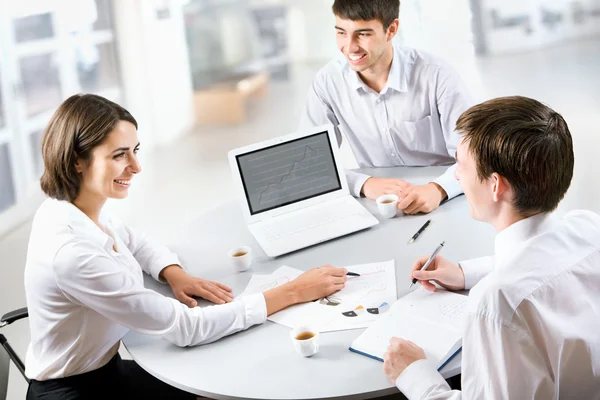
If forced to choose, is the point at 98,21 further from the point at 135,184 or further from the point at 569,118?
the point at 569,118

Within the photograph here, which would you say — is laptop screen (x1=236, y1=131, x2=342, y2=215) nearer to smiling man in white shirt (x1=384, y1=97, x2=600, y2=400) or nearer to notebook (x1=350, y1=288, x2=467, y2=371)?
notebook (x1=350, y1=288, x2=467, y2=371)

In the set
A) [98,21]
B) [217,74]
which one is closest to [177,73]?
[217,74]

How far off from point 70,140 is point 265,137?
3.08 metres

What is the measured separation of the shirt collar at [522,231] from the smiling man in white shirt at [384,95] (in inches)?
42.1

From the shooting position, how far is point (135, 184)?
4.50 metres

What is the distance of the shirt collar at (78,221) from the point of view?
158 centimetres

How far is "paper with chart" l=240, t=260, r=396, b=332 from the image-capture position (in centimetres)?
154

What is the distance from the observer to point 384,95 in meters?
2.59

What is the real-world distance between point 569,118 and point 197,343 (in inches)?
123

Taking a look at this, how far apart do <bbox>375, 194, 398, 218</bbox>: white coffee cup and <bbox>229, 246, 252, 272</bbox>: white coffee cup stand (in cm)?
46

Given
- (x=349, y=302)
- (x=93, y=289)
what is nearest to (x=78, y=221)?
(x=93, y=289)

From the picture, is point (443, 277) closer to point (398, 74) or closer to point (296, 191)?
point (296, 191)

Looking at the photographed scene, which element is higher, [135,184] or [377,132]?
[377,132]

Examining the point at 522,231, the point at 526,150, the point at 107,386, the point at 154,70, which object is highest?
the point at 154,70
